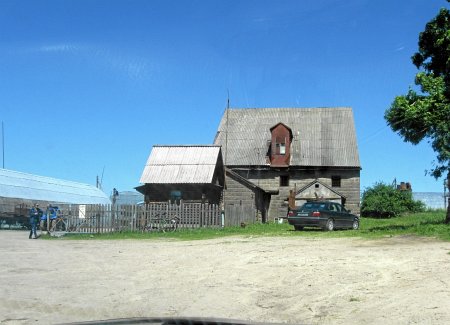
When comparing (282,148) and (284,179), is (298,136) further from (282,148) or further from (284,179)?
(284,179)

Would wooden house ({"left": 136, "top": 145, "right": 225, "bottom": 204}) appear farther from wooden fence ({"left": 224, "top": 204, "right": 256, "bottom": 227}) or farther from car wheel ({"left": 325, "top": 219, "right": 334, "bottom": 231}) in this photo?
car wheel ({"left": 325, "top": 219, "right": 334, "bottom": 231})

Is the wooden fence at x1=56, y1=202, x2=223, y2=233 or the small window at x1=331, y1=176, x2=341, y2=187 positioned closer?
the wooden fence at x1=56, y1=202, x2=223, y2=233

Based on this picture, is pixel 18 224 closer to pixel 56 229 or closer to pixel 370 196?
pixel 56 229

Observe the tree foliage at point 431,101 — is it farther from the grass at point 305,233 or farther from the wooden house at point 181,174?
the wooden house at point 181,174

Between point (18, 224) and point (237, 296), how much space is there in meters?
35.1

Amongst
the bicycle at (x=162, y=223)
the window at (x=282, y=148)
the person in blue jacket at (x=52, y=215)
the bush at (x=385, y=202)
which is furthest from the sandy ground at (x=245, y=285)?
the bush at (x=385, y=202)

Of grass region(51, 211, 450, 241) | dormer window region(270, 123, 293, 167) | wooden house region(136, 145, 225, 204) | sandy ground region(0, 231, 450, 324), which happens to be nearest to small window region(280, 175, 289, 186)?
dormer window region(270, 123, 293, 167)

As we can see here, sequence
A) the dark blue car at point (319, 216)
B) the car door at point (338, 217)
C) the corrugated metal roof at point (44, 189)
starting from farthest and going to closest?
1. the corrugated metal roof at point (44, 189)
2. the car door at point (338, 217)
3. the dark blue car at point (319, 216)

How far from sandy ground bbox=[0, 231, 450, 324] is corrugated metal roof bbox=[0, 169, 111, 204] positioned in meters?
29.2

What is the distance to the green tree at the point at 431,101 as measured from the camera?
72.5 feet

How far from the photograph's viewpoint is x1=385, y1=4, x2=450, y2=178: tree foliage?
72.5 feet

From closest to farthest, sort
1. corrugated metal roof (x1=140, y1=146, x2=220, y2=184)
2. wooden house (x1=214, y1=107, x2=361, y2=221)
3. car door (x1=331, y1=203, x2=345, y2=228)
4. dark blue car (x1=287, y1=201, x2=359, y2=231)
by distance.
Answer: dark blue car (x1=287, y1=201, x2=359, y2=231) < car door (x1=331, y1=203, x2=345, y2=228) < corrugated metal roof (x1=140, y1=146, x2=220, y2=184) < wooden house (x1=214, y1=107, x2=361, y2=221)

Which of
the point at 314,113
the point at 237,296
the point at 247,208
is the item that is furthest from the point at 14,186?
the point at 237,296

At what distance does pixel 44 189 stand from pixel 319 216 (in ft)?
100.0
